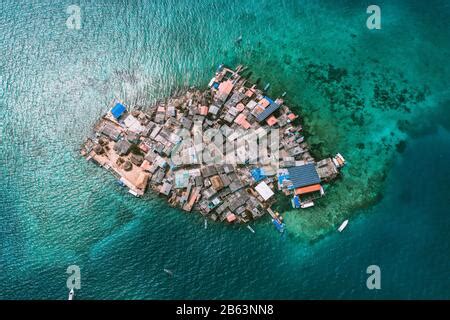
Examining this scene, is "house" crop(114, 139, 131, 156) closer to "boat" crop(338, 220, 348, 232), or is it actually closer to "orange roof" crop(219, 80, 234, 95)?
"orange roof" crop(219, 80, 234, 95)

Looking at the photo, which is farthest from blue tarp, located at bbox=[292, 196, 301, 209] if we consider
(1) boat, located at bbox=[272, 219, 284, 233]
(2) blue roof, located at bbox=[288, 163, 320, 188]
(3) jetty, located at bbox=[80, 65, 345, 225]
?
(1) boat, located at bbox=[272, 219, 284, 233]

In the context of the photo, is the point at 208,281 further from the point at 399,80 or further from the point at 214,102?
the point at 399,80

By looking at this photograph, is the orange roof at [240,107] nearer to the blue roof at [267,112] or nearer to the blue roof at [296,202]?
the blue roof at [267,112]

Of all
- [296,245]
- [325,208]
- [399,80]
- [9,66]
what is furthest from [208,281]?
[9,66]

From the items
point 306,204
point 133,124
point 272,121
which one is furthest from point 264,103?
point 133,124

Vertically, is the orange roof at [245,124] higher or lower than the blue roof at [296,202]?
higher

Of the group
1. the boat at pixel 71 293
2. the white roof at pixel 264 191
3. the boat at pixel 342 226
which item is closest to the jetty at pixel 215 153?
the white roof at pixel 264 191

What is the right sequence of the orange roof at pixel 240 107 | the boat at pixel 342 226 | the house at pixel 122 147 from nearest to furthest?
1. the boat at pixel 342 226
2. the house at pixel 122 147
3. the orange roof at pixel 240 107

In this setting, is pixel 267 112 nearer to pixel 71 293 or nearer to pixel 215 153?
pixel 215 153
